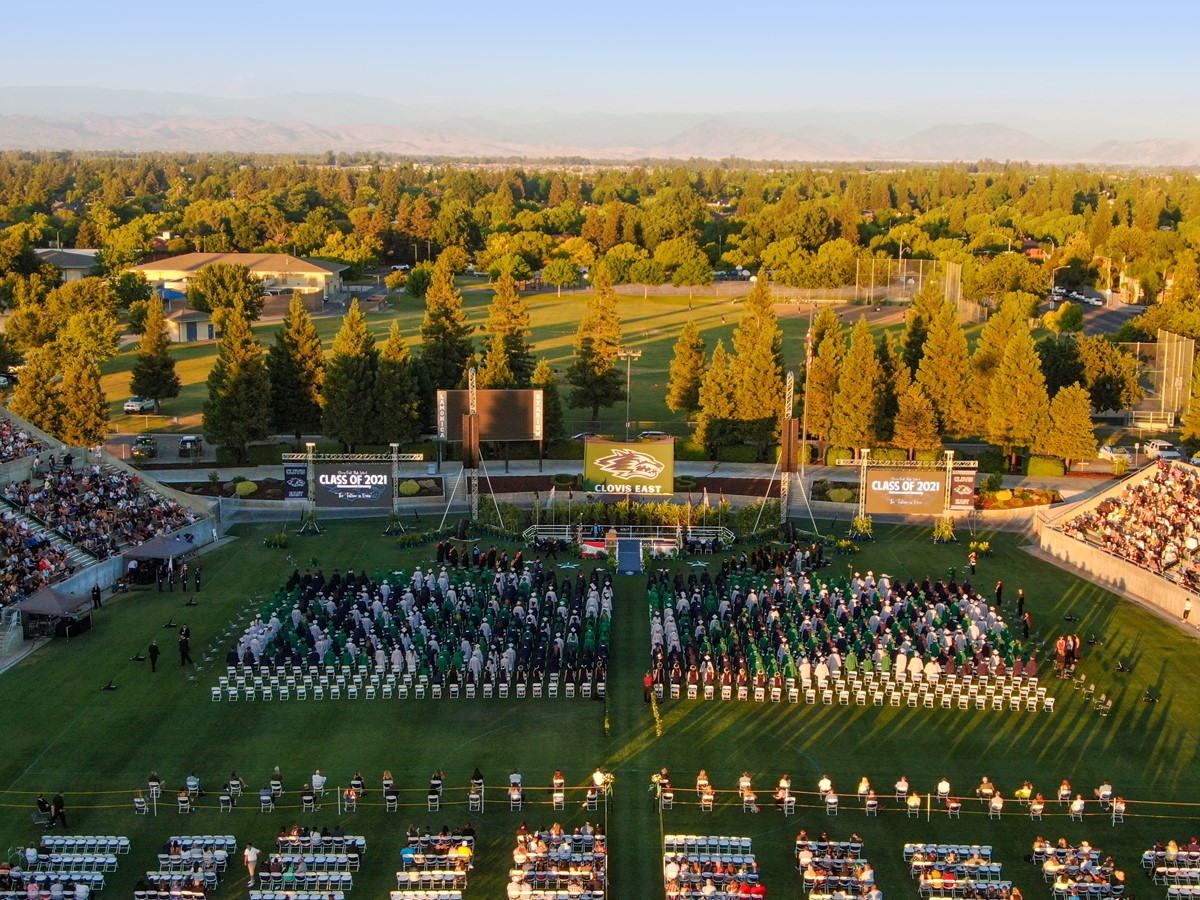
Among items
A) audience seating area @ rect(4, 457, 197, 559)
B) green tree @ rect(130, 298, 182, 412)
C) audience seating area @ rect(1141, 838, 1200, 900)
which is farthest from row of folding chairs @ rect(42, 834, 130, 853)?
green tree @ rect(130, 298, 182, 412)

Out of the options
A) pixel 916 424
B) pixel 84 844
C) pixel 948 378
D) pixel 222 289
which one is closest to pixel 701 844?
pixel 84 844

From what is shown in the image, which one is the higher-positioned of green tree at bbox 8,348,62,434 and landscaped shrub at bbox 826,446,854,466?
green tree at bbox 8,348,62,434

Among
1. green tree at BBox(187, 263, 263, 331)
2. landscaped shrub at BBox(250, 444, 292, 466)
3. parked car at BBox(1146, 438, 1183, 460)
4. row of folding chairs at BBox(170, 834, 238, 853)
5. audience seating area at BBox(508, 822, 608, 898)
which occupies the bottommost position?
row of folding chairs at BBox(170, 834, 238, 853)

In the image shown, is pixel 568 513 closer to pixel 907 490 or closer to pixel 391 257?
pixel 907 490

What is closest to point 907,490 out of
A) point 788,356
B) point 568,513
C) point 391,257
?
point 568,513

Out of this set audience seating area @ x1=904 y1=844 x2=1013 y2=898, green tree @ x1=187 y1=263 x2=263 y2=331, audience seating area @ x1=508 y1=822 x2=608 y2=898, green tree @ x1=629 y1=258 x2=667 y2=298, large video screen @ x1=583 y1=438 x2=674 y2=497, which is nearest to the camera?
audience seating area @ x1=508 y1=822 x2=608 y2=898

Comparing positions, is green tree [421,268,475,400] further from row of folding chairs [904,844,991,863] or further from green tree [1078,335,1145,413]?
row of folding chairs [904,844,991,863]
